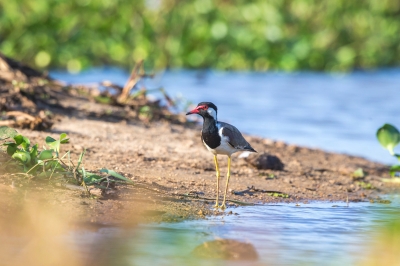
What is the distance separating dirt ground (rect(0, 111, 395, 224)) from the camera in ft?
17.3

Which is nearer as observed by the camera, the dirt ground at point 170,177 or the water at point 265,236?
the water at point 265,236

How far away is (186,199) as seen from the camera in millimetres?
5746

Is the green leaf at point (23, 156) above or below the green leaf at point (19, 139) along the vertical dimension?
below

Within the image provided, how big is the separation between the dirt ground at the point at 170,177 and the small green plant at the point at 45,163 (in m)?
0.10

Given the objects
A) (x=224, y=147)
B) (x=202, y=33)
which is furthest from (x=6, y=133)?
(x=202, y=33)

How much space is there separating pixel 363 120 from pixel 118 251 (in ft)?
28.8

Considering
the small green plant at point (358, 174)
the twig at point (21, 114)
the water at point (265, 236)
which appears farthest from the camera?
the small green plant at point (358, 174)

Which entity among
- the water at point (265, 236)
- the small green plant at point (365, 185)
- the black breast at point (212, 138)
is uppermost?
the black breast at point (212, 138)

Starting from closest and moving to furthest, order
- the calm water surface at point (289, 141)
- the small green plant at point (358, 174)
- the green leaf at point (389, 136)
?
the calm water surface at point (289, 141)
the green leaf at point (389, 136)
the small green plant at point (358, 174)

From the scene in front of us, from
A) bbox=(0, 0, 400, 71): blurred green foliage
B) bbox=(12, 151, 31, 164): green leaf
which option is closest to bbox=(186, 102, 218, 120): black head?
bbox=(12, 151, 31, 164): green leaf

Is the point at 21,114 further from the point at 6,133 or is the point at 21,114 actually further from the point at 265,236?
the point at 265,236

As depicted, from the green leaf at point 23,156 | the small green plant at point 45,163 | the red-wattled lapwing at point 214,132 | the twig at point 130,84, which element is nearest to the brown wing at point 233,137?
the red-wattled lapwing at point 214,132

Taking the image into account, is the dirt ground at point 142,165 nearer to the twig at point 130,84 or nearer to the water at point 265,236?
the twig at point 130,84

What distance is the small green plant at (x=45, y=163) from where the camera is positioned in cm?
541
